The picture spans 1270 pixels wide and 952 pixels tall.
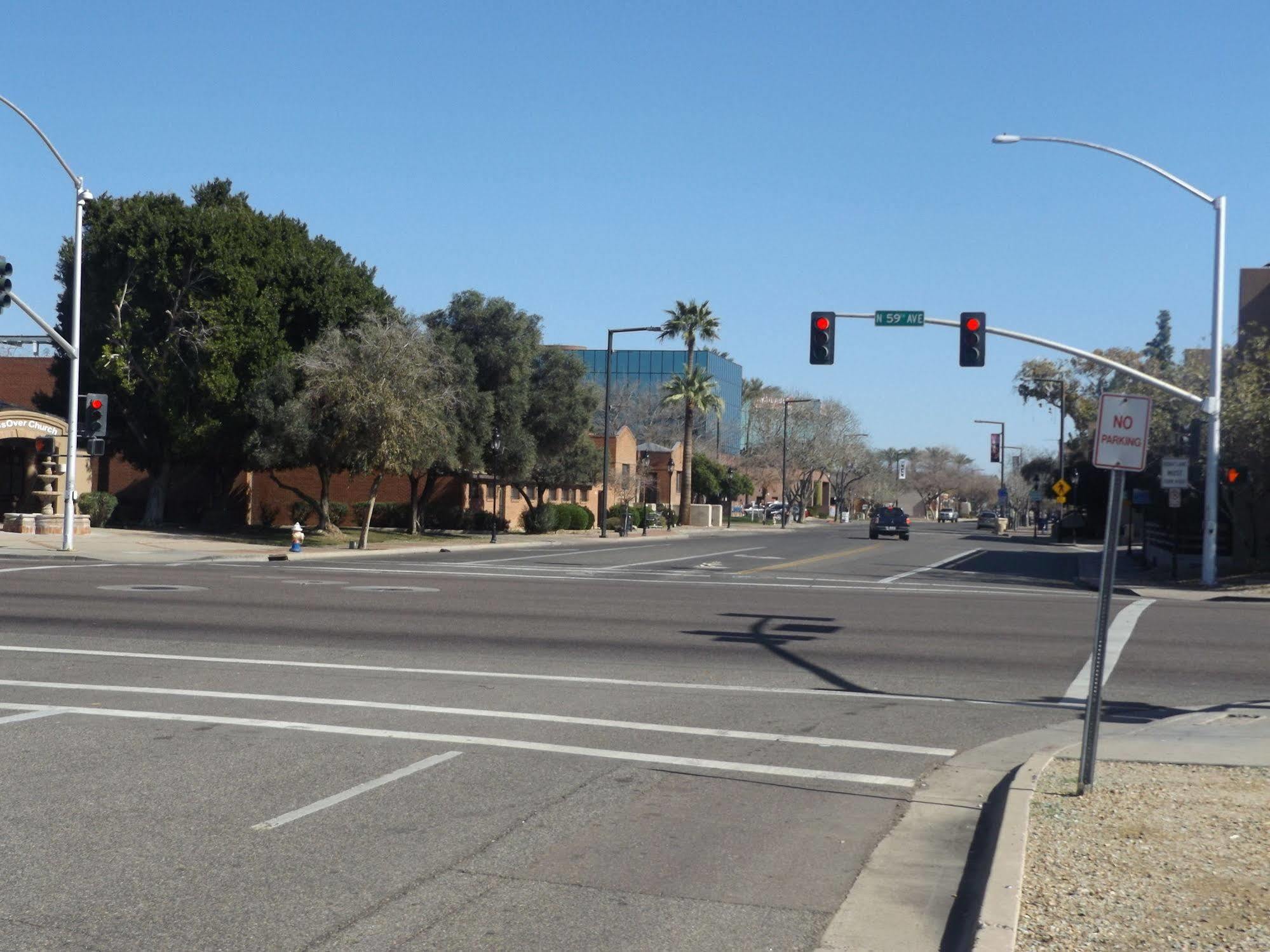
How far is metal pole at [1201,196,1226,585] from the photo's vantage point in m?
30.7

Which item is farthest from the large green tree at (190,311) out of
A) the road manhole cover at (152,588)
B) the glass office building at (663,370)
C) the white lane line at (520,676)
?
the glass office building at (663,370)

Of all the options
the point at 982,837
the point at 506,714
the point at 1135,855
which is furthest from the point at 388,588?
the point at 1135,855

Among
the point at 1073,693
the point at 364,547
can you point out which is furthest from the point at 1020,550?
the point at 1073,693

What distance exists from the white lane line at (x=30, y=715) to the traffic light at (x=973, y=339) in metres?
20.4

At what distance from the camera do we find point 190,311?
146ft

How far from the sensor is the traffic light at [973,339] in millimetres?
26609

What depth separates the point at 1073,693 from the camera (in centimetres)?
1328

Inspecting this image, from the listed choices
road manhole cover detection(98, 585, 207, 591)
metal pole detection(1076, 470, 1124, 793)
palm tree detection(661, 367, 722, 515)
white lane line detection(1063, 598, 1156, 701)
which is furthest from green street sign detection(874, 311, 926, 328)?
palm tree detection(661, 367, 722, 515)

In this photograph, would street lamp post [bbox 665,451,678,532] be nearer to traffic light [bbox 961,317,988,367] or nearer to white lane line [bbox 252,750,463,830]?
traffic light [bbox 961,317,988,367]

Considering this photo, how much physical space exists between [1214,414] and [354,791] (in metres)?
28.0

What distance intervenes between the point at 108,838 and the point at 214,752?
231 cm

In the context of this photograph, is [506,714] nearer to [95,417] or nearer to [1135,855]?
[1135,855]

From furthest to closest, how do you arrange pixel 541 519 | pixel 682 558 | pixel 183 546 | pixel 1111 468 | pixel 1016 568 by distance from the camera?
1. pixel 541 519
2. pixel 1016 568
3. pixel 682 558
4. pixel 183 546
5. pixel 1111 468

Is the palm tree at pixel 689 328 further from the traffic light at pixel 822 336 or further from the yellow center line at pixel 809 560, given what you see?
the traffic light at pixel 822 336
